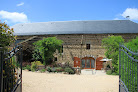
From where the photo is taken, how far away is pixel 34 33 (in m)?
20.8

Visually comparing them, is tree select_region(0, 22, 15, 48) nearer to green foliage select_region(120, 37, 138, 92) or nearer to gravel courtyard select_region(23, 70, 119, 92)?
gravel courtyard select_region(23, 70, 119, 92)


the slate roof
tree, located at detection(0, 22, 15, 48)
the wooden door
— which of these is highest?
the slate roof

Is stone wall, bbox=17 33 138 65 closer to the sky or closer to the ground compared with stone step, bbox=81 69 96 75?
closer to the sky

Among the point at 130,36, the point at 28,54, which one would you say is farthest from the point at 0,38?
the point at 130,36

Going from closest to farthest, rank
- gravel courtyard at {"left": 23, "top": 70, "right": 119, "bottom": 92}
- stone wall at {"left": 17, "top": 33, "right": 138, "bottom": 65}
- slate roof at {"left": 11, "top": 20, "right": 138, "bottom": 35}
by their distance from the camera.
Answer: gravel courtyard at {"left": 23, "top": 70, "right": 119, "bottom": 92} < stone wall at {"left": 17, "top": 33, "right": 138, "bottom": 65} < slate roof at {"left": 11, "top": 20, "right": 138, "bottom": 35}

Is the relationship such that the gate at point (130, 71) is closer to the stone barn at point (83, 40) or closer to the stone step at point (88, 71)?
the stone step at point (88, 71)

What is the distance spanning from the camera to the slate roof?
64.1 ft

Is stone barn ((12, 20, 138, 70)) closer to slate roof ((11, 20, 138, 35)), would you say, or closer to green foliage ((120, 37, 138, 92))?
slate roof ((11, 20, 138, 35))

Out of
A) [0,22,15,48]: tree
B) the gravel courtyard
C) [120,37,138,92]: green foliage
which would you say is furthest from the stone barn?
[120,37,138,92]: green foliage

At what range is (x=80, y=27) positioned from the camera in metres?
21.1

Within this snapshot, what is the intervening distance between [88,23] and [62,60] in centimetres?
750

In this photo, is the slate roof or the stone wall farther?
the slate roof

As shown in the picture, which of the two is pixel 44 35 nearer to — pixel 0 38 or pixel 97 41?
pixel 97 41

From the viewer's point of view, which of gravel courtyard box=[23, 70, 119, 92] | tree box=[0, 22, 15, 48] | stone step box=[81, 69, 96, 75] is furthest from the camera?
stone step box=[81, 69, 96, 75]
